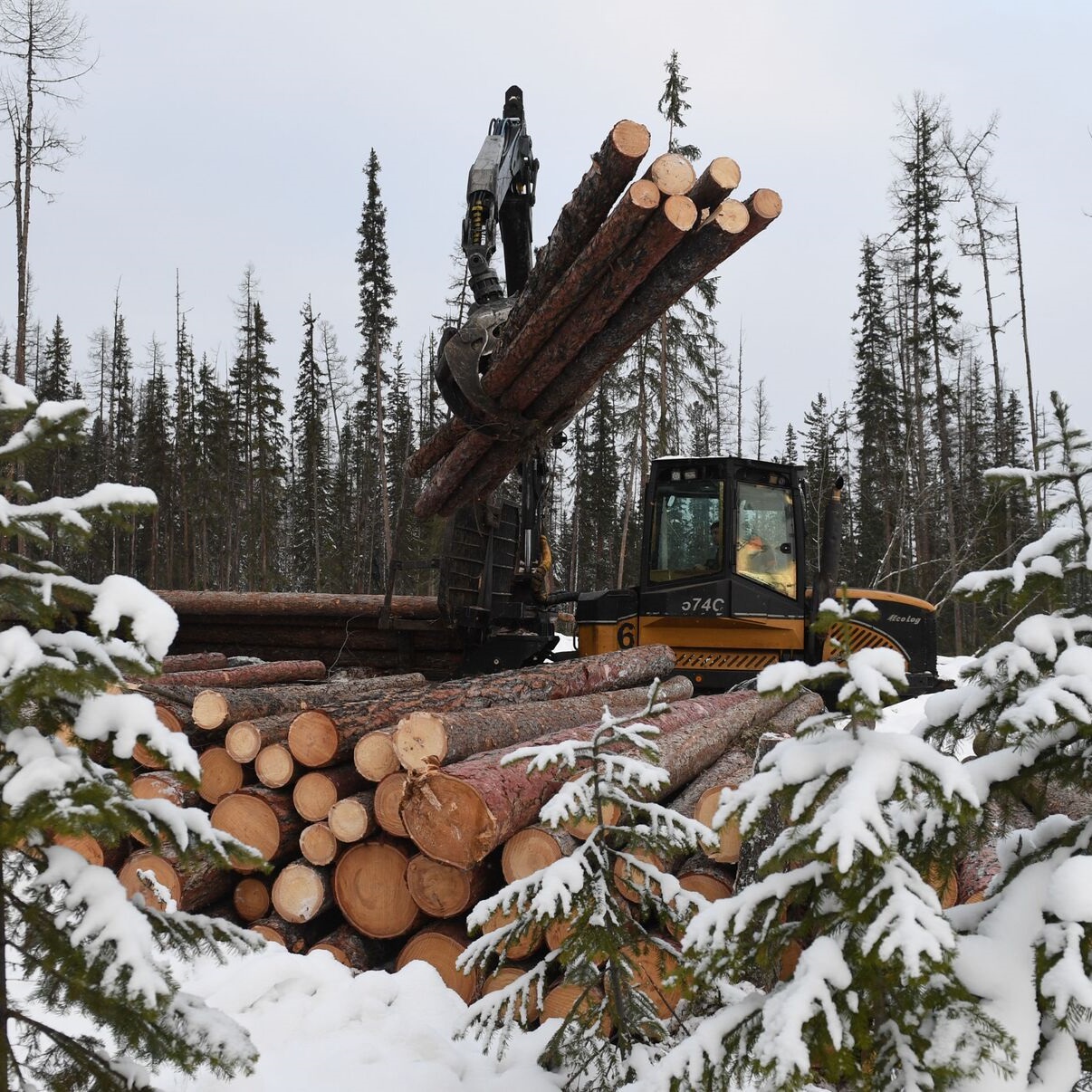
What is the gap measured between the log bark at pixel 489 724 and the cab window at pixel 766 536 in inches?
81.8

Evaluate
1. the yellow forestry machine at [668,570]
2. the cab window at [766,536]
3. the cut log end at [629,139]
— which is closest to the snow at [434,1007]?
the cut log end at [629,139]

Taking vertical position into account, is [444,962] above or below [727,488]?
below

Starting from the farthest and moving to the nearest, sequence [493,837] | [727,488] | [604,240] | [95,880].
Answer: [727,488]
[604,240]
[493,837]
[95,880]

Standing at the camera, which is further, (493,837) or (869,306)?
(869,306)

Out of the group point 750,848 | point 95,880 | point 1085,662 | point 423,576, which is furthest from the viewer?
point 423,576

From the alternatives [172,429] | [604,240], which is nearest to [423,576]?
[172,429]

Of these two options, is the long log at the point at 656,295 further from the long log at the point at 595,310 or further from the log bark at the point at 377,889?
the log bark at the point at 377,889

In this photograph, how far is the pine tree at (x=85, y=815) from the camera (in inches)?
58.9

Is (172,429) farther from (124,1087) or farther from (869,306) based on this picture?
(124,1087)

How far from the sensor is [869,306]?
31.5 metres

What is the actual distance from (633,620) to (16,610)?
7680 millimetres

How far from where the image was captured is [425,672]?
10438mm

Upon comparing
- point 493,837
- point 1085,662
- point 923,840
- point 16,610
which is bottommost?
point 493,837

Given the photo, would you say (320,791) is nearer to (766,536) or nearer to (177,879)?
(177,879)
